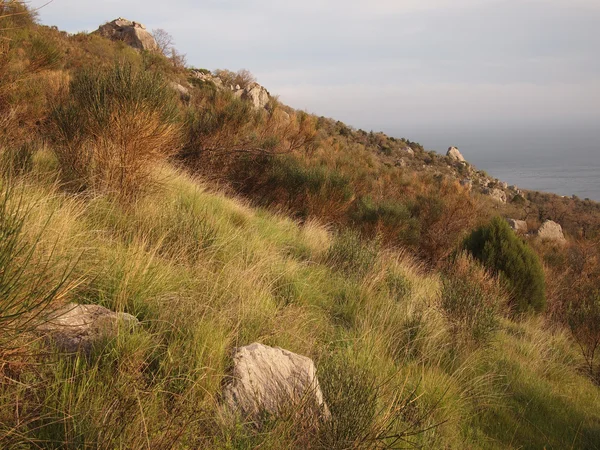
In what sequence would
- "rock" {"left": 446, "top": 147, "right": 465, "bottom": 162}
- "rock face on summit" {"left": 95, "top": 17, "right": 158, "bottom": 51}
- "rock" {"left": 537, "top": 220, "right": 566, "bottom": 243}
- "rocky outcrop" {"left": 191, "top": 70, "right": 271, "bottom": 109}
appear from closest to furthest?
"rock" {"left": 537, "top": 220, "right": 566, "bottom": 243}
"rocky outcrop" {"left": 191, "top": 70, "right": 271, "bottom": 109}
"rock face on summit" {"left": 95, "top": 17, "right": 158, "bottom": 51}
"rock" {"left": 446, "top": 147, "right": 465, "bottom": 162}

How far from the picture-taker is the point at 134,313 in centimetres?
290

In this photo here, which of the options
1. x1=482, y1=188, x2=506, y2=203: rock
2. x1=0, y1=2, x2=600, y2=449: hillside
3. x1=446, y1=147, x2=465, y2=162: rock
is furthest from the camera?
x1=446, y1=147, x2=465, y2=162: rock

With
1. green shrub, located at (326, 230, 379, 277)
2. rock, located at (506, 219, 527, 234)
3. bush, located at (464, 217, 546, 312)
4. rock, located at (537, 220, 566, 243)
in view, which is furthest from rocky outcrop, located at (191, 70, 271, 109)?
green shrub, located at (326, 230, 379, 277)

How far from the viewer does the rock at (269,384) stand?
2283mm

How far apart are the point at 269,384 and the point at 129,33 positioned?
30.3 metres

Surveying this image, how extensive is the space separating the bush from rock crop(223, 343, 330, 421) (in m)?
7.61

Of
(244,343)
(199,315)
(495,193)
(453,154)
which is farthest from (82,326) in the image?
(453,154)

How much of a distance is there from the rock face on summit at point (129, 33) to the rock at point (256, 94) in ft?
22.2

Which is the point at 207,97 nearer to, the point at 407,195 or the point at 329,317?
the point at 407,195

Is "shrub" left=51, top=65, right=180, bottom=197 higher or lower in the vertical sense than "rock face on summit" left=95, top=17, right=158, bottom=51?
lower

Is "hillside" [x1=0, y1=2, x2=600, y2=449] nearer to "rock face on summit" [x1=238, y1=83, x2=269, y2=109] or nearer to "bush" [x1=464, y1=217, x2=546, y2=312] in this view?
"bush" [x1=464, y1=217, x2=546, y2=312]

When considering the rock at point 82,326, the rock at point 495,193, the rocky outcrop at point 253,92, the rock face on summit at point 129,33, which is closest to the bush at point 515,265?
the rock at point 82,326

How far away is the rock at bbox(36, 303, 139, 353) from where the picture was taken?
220 cm

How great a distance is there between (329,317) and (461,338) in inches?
57.5
